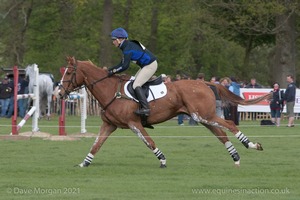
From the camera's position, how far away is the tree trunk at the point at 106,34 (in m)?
52.6

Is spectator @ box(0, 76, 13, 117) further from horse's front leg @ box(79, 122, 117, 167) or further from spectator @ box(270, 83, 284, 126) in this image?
horse's front leg @ box(79, 122, 117, 167)

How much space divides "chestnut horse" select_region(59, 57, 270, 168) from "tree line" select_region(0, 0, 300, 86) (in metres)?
29.9

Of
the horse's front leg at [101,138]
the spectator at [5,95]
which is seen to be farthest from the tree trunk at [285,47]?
the horse's front leg at [101,138]

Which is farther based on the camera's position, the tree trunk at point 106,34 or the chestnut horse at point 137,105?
the tree trunk at point 106,34

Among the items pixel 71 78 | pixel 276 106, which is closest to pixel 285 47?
pixel 276 106

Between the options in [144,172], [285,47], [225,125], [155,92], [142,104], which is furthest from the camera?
[285,47]

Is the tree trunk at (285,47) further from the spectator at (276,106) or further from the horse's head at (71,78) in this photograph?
the horse's head at (71,78)

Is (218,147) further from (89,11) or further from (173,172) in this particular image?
(89,11)

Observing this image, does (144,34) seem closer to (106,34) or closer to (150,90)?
(106,34)

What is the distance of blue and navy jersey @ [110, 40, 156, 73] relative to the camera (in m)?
17.4

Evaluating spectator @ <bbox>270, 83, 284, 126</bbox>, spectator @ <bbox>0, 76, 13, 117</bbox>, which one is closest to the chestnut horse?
spectator @ <bbox>270, 83, 284, 126</bbox>

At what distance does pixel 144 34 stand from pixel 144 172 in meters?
44.9

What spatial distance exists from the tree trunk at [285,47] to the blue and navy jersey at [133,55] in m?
29.9

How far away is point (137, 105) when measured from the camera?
1770cm
